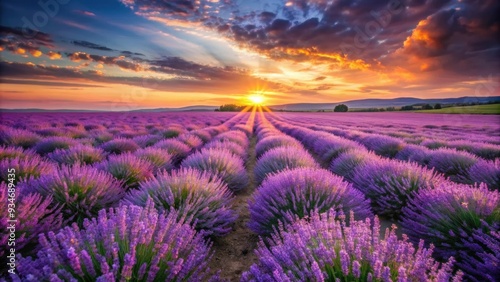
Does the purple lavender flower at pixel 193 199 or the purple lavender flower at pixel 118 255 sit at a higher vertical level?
the purple lavender flower at pixel 118 255

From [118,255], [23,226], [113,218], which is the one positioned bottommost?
[23,226]

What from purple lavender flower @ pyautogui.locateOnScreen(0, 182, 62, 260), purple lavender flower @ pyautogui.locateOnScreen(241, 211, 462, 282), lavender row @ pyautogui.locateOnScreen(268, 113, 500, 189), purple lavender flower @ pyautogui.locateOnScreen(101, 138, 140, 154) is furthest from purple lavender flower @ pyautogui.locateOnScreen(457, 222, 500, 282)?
purple lavender flower @ pyautogui.locateOnScreen(101, 138, 140, 154)

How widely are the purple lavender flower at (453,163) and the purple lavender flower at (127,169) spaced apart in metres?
6.03

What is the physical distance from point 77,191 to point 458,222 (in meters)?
4.21

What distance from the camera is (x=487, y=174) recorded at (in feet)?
14.7

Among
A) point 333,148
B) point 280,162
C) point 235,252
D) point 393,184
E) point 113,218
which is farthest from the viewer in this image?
point 333,148

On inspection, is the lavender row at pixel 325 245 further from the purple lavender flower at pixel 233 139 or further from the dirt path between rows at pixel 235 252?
the purple lavender flower at pixel 233 139

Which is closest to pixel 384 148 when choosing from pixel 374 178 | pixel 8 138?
pixel 374 178

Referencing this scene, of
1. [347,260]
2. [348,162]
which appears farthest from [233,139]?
[347,260]

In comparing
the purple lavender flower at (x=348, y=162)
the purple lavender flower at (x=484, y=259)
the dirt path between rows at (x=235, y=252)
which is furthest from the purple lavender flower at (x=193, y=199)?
the purple lavender flower at (x=348, y=162)

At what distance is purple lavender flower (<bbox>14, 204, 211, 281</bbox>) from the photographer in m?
1.39

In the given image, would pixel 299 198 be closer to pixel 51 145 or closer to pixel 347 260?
pixel 347 260

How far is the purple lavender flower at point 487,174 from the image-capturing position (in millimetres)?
4281

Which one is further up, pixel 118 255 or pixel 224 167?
pixel 118 255
